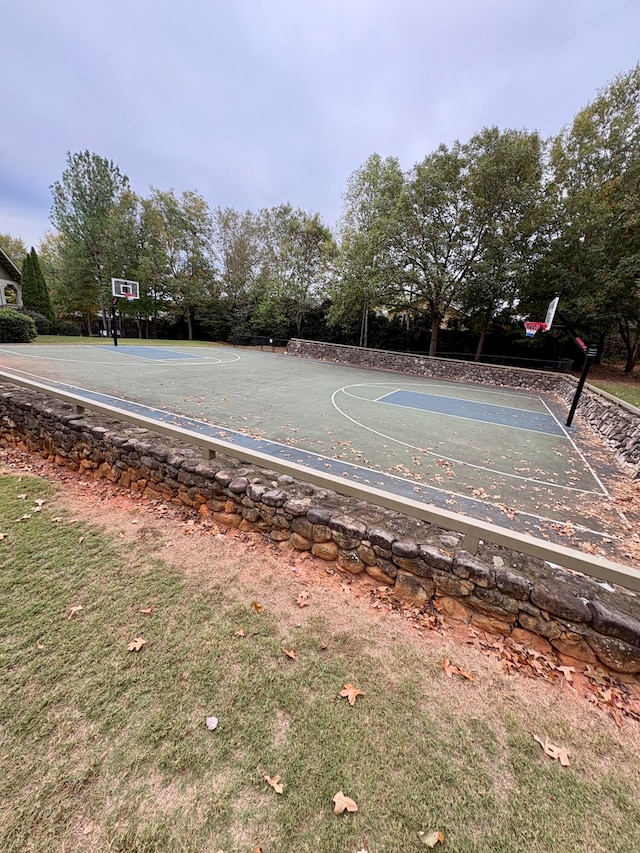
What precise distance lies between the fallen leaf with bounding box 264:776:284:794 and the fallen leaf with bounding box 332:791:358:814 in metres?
0.26

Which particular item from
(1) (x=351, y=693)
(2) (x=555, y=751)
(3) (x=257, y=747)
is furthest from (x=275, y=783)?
(2) (x=555, y=751)

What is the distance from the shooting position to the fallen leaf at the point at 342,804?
1541 millimetres

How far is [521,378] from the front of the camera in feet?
50.3

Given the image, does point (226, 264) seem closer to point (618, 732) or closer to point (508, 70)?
point (508, 70)

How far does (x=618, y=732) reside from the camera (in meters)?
1.99

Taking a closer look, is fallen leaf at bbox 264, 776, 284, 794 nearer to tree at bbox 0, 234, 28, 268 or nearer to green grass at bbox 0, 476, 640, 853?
green grass at bbox 0, 476, 640, 853

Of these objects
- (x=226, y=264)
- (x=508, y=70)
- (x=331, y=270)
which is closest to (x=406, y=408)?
(x=508, y=70)

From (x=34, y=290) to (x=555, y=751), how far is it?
32431 millimetres

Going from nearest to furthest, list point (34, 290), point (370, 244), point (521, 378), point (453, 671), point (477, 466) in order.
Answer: point (453, 671), point (477, 466), point (521, 378), point (370, 244), point (34, 290)

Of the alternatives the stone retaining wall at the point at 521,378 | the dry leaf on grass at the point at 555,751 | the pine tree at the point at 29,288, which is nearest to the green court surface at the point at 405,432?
the stone retaining wall at the point at 521,378

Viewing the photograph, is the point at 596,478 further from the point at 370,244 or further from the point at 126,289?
the point at 126,289

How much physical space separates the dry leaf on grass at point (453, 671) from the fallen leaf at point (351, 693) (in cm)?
64

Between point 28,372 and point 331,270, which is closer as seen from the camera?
point 28,372

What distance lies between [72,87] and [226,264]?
1797 centimetres
